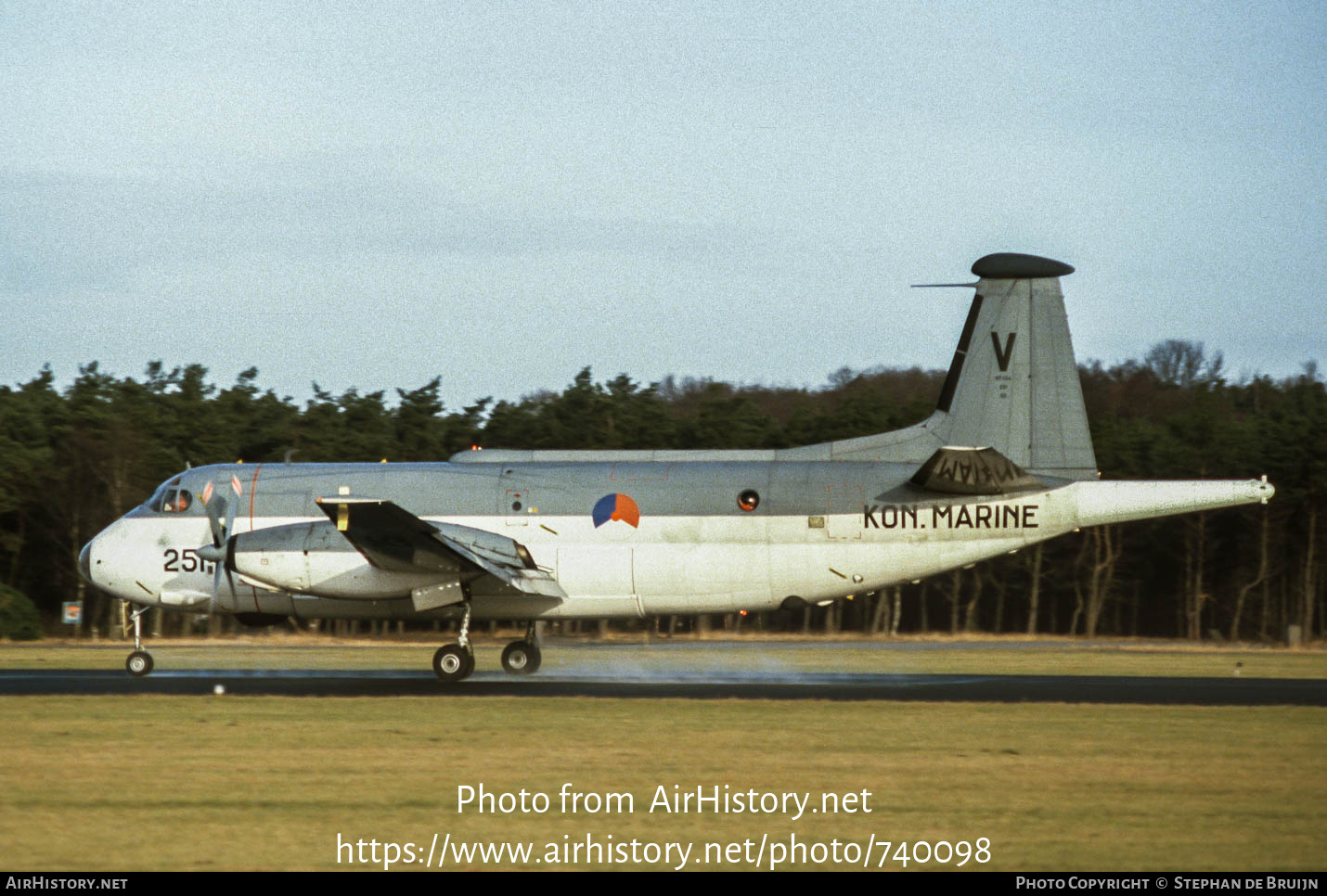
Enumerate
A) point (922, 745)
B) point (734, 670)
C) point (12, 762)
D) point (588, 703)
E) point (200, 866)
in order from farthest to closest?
1. point (734, 670)
2. point (588, 703)
3. point (922, 745)
4. point (12, 762)
5. point (200, 866)

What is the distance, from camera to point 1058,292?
74.3ft

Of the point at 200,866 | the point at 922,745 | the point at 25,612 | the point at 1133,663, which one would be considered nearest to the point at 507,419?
the point at 25,612

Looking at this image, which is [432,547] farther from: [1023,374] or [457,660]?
[1023,374]

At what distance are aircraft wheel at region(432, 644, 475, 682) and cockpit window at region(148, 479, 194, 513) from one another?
5.99 m

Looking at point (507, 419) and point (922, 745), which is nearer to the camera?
point (922, 745)

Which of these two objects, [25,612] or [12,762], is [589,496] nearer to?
[12,762]

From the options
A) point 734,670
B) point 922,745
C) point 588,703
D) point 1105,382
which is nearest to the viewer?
point 922,745

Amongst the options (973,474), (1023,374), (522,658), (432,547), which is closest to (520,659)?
(522,658)

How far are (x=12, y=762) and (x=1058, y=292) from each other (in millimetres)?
17399

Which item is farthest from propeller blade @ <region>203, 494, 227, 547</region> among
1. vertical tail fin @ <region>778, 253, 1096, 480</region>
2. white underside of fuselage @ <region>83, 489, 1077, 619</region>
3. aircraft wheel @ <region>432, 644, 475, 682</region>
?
vertical tail fin @ <region>778, 253, 1096, 480</region>

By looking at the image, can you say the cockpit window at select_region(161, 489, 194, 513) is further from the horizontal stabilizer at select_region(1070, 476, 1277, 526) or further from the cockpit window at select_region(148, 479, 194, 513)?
the horizontal stabilizer at select_region(1070, 476, 1277, 526)

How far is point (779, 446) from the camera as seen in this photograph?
5634cm

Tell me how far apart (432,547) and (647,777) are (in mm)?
9526

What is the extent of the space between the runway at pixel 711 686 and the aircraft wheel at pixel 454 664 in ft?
0.67
